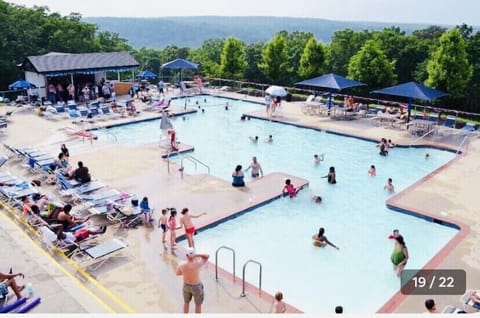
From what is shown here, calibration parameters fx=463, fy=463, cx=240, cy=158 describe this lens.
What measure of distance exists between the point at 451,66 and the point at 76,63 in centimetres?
2231

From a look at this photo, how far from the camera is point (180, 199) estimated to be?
1422cm

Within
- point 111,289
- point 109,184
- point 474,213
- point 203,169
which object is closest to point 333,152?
point 203,169

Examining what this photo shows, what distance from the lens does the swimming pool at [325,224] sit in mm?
10344

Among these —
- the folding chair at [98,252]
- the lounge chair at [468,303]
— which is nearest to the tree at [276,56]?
the folding chair at [98,252]

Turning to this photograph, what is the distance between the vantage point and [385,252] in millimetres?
11805

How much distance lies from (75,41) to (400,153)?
30319mm

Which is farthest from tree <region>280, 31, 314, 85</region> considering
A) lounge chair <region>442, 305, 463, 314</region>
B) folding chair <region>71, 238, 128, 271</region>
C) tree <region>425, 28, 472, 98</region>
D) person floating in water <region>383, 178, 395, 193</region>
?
lounge chair <region>442, 305, 463, 314</region>

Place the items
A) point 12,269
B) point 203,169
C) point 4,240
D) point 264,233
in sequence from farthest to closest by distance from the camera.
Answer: point 203,169
point 264,233
point 4,240
point 12,269

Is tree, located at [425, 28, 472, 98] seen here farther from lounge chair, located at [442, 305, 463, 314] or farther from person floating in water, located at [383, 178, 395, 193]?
lounge chair, located at [442, 305, 463, 314]

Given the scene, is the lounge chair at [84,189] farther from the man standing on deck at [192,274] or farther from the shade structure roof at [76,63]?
the shade structure roof at [76,63]

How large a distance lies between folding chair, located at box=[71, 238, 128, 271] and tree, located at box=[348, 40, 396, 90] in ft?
75.8

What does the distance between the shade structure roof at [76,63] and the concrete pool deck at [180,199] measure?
4083 millimetres

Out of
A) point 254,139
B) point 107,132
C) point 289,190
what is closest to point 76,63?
point 107,132

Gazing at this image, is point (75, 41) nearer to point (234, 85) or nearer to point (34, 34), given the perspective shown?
point (34, 34)
